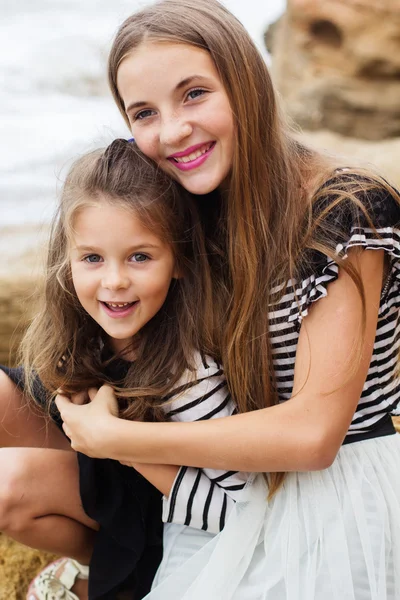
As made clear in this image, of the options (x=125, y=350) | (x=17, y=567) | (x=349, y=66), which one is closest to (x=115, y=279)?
(x=125, y=350)

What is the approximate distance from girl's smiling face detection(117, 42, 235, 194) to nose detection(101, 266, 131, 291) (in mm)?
215

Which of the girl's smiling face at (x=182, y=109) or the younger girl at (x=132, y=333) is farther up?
the girl's smiling face at (x=182, y=109)

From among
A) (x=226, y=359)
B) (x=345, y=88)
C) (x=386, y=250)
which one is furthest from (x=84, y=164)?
(x=345, y=88)

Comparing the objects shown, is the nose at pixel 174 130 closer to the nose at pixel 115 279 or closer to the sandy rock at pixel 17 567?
the nose at pixel 115 279

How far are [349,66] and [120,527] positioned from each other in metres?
5.73

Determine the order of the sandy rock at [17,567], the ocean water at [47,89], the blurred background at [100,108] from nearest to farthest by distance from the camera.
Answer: the sandy rock at [17,567], the blurred background at [100,108], the ocean water at [47,89]

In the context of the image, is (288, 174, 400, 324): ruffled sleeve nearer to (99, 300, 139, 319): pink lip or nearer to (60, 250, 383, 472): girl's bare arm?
(60, 250, 383, 472): girl's bare arm

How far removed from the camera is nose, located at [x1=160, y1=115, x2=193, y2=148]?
1.54 m

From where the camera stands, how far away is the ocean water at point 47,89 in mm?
7508

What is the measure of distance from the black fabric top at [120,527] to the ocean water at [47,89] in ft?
12.0

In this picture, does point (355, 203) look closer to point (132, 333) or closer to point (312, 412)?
point (312, 412)

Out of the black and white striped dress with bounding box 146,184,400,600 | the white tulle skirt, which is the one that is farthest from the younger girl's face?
the white tulle skirt

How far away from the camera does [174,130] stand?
154cm

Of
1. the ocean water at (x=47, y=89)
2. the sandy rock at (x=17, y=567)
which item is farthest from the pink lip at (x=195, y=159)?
the ocean water at (x=47, y=89)
